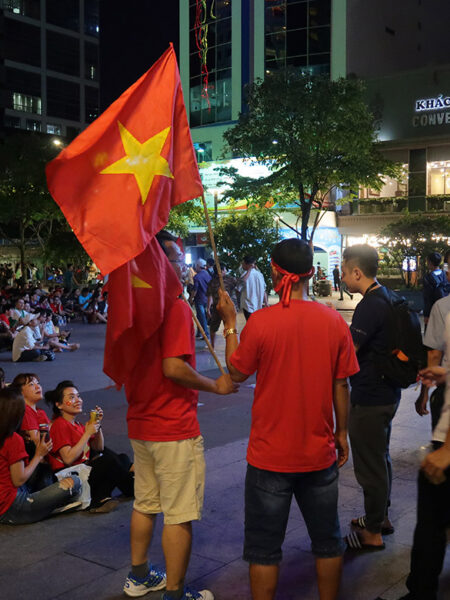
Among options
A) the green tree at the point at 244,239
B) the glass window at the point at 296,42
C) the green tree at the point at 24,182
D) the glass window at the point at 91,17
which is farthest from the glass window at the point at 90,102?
the green tree at the point at 244,239

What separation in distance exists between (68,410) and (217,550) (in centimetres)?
173

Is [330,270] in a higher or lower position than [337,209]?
lower

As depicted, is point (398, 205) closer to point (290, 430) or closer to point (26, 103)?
point (290, 430)

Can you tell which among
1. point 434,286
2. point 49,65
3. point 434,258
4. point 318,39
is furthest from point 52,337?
point 49,65

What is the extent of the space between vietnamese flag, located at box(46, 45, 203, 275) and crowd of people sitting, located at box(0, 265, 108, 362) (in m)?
4.70

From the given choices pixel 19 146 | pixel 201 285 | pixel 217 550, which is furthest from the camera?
pixel 19 146

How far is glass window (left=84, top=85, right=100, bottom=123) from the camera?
268ft

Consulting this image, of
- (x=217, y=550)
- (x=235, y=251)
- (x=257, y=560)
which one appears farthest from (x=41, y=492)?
(x=235, y=251)

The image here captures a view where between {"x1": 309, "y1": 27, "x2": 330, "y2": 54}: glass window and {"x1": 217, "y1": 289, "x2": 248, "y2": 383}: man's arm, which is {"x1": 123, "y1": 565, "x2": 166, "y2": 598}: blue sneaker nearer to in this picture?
{"x1": 217, "y1": 289, "x2": 248, "y2": 383}: man's arm

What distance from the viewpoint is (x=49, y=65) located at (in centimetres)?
7750

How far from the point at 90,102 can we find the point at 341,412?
8491cm

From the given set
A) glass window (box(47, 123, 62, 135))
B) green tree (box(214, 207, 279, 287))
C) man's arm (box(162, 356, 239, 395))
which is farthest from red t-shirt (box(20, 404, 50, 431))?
glass window (box(47, 123, 62, 135))

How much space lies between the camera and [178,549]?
3.43 metres

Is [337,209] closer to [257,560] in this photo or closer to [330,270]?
[330,270]
